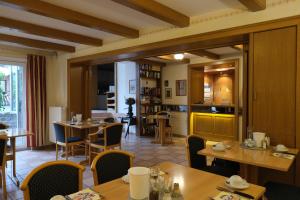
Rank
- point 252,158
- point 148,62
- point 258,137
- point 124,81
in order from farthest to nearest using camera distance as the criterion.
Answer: point 124,81 → point 148,62 → point 258,137 → point 252,158

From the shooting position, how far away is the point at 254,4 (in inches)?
101

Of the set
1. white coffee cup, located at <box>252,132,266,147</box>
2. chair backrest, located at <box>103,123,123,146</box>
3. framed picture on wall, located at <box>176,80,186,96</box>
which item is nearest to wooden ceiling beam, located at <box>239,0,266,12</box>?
white coffee cup, located at <box>252,132,266,147</box>

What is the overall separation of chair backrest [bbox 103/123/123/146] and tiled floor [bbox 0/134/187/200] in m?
0.63

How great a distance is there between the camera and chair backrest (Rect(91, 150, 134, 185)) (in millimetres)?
1945

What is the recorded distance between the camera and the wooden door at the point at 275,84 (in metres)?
2.62

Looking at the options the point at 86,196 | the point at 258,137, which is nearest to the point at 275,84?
the point at 258,137

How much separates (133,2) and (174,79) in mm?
5428

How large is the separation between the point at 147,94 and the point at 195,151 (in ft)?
16.7

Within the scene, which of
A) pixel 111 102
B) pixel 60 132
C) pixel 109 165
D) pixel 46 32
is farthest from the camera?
pixel 111 102

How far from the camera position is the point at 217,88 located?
29.8ft

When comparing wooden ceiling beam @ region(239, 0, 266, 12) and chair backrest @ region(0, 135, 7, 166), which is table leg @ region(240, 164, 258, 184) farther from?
chair backrest @ region(0, 135, 7, 166)

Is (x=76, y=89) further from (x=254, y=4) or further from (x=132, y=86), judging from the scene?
(x=254, y=4)

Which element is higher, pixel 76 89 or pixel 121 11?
pixel 121 11

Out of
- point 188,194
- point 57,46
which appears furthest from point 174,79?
point 188,194
